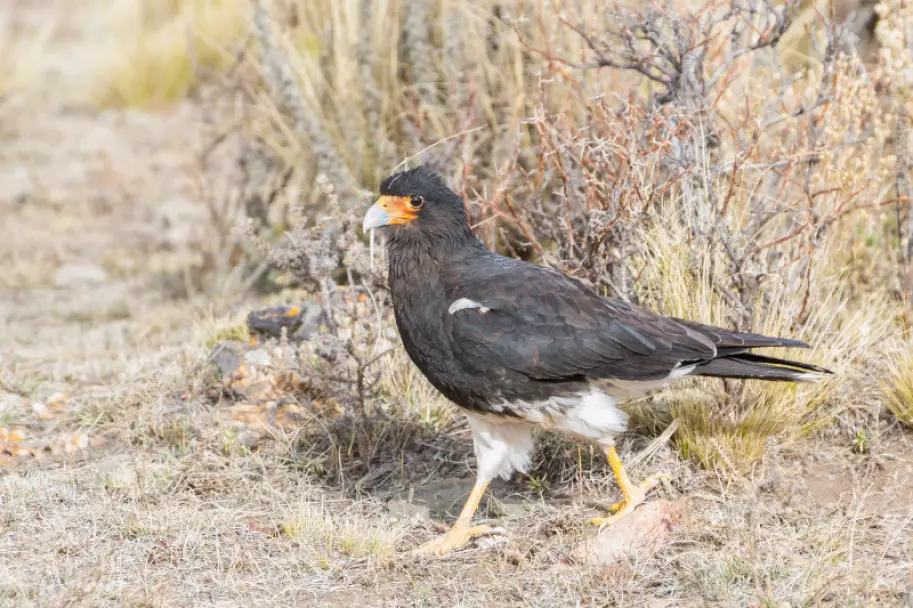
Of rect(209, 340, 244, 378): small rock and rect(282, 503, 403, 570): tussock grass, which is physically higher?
rect(209, 340, 244, 378): small rock

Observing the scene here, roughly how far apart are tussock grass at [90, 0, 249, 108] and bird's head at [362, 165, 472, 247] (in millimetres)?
6848

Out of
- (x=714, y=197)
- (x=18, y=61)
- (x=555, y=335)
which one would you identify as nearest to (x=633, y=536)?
(x=555, y=335)

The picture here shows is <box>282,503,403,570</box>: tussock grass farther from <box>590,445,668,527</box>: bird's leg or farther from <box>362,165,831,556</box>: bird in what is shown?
<box>590,445,668,527</box>: bird's leg

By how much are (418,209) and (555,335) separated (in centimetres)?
72

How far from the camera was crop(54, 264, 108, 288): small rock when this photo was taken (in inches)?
300

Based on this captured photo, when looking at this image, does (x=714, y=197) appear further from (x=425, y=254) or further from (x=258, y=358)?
(x=258, y=358)

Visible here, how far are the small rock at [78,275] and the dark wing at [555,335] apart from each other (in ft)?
14.9

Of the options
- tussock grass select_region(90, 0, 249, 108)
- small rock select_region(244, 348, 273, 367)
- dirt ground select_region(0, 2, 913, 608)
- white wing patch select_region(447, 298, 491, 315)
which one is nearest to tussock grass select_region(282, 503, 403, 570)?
dirt ground select_region(0, 2, 913, 608)

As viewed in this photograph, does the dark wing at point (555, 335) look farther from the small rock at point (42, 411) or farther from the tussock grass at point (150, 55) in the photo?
the tussock grass at point (150, 55)

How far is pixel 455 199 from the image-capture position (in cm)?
408

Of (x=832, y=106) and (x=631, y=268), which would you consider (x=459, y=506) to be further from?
(x=832, y=106)

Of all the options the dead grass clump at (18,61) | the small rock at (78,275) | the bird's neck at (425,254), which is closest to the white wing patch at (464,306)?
the bird's neck at (425,254)

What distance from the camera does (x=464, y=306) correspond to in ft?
12.5

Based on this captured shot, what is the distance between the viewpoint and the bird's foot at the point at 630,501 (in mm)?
3943
